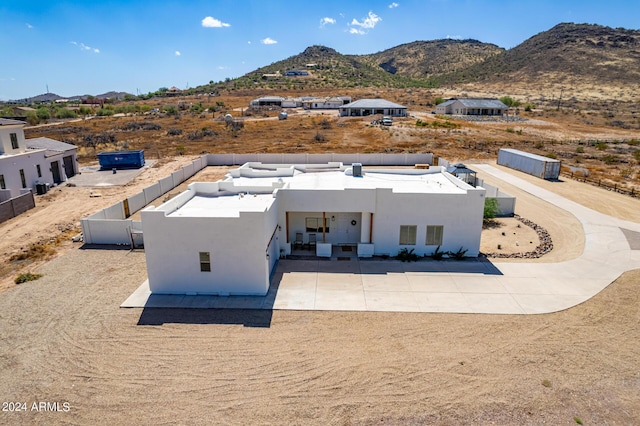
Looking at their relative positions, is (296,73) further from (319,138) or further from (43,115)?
(319,138)

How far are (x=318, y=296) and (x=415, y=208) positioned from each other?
7199 millimetres

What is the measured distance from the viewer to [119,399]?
11109 mm

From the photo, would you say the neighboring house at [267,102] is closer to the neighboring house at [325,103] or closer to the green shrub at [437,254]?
the neighboring house at [325,103]

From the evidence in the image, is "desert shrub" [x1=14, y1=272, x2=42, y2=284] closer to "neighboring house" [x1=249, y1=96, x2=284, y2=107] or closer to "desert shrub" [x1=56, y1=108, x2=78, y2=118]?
"neighboring house" [x1=249, y1=96, x2=284, y2=107]

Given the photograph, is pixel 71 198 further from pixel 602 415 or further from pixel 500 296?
pixel 602 415

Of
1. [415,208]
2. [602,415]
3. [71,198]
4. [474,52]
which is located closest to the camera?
[602,415]

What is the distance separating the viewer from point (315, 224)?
70.8 feet

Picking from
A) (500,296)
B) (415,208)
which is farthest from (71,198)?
(500,296)

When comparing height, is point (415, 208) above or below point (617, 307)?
above

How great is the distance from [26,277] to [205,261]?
29.2ft

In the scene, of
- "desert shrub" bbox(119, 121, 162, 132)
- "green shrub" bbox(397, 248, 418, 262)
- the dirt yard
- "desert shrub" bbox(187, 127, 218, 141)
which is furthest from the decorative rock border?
"desert shrub" bbox(119, 121, 162, 132)

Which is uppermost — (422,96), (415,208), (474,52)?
(474,52)

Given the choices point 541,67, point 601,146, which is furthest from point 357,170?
point 541,67

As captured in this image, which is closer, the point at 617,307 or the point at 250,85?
the point at 617,307
